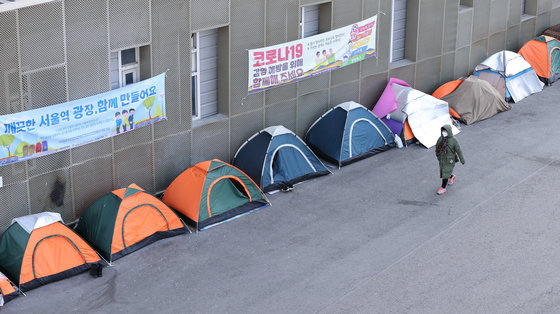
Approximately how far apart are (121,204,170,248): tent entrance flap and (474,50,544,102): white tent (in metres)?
12.7

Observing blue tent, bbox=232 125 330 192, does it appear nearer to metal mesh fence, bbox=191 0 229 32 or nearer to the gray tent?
metal mesh fence, bbox=191 0 229 32

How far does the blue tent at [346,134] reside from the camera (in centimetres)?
2119

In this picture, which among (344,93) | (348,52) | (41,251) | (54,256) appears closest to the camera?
(41,251)

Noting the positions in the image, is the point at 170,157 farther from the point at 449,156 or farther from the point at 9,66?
the point at 449,156

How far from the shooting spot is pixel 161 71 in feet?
59.5

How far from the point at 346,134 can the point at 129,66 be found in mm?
5946

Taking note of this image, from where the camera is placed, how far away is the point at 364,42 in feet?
73.6

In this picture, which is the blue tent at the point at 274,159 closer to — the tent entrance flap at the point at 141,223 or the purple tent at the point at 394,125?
A: the tent entrance flap at the point at 141,223

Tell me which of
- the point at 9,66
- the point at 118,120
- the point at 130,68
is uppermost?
the point at 9,66

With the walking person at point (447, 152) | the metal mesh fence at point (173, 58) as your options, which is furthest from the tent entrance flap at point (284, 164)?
the walking person at point (447, 152)

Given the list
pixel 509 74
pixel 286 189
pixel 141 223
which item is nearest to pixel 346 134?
pixel 286 189

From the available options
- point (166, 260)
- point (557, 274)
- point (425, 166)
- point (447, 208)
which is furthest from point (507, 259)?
point (166, 260)

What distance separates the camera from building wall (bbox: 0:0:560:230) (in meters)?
16.0

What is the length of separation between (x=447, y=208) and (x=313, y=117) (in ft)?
14.7
